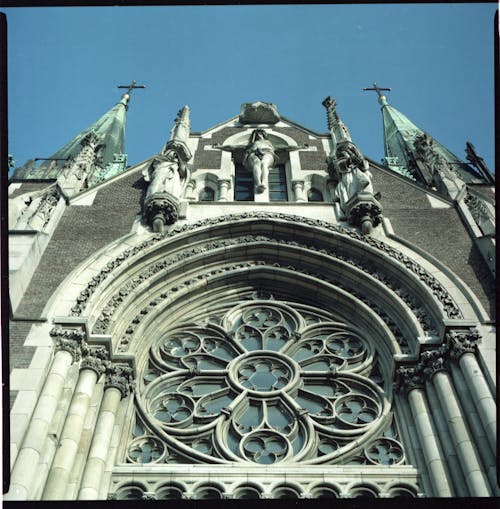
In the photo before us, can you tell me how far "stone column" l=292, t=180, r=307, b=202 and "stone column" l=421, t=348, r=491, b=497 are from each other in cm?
672

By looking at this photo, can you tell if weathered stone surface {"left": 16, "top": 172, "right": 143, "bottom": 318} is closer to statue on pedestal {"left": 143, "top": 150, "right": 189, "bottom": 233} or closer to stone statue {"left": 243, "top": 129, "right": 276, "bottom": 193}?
statue on pedestal {"left": 143, "top": 150, "right": 189, "bottom": 233}

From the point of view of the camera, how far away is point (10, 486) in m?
10.6

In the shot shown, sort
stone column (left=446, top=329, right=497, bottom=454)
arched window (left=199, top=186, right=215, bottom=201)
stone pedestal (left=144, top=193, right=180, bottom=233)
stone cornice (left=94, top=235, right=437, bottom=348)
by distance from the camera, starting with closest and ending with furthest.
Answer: stone column (left=446, top=329, right=497, bottom=454), stone cornice (left=94, top=235, right=437, bottom=348), stone pedestal (left=144, top=193, right=180, bottom=233), arched window (left=199, top=186, right=215, bottom=201)

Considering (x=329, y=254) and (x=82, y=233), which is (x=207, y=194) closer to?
(x=82, y=233)

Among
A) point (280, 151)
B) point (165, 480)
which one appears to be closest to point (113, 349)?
point (165, 480)

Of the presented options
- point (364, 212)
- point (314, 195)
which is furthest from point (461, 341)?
point (314, 195)

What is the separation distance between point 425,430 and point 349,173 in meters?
7.82

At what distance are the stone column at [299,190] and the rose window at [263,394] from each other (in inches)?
145

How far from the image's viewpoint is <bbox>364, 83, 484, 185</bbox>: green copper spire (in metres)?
22.8

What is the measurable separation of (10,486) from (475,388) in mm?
7000

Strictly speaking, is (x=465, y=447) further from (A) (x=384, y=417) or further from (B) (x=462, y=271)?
(B) (x=462, y=271)

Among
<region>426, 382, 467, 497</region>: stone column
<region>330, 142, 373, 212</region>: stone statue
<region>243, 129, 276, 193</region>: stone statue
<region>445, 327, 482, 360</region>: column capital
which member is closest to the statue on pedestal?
<region>243, 129, 276, 193</region>: stone statue

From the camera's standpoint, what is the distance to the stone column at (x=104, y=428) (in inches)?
465

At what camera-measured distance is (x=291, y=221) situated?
17.7 meters
